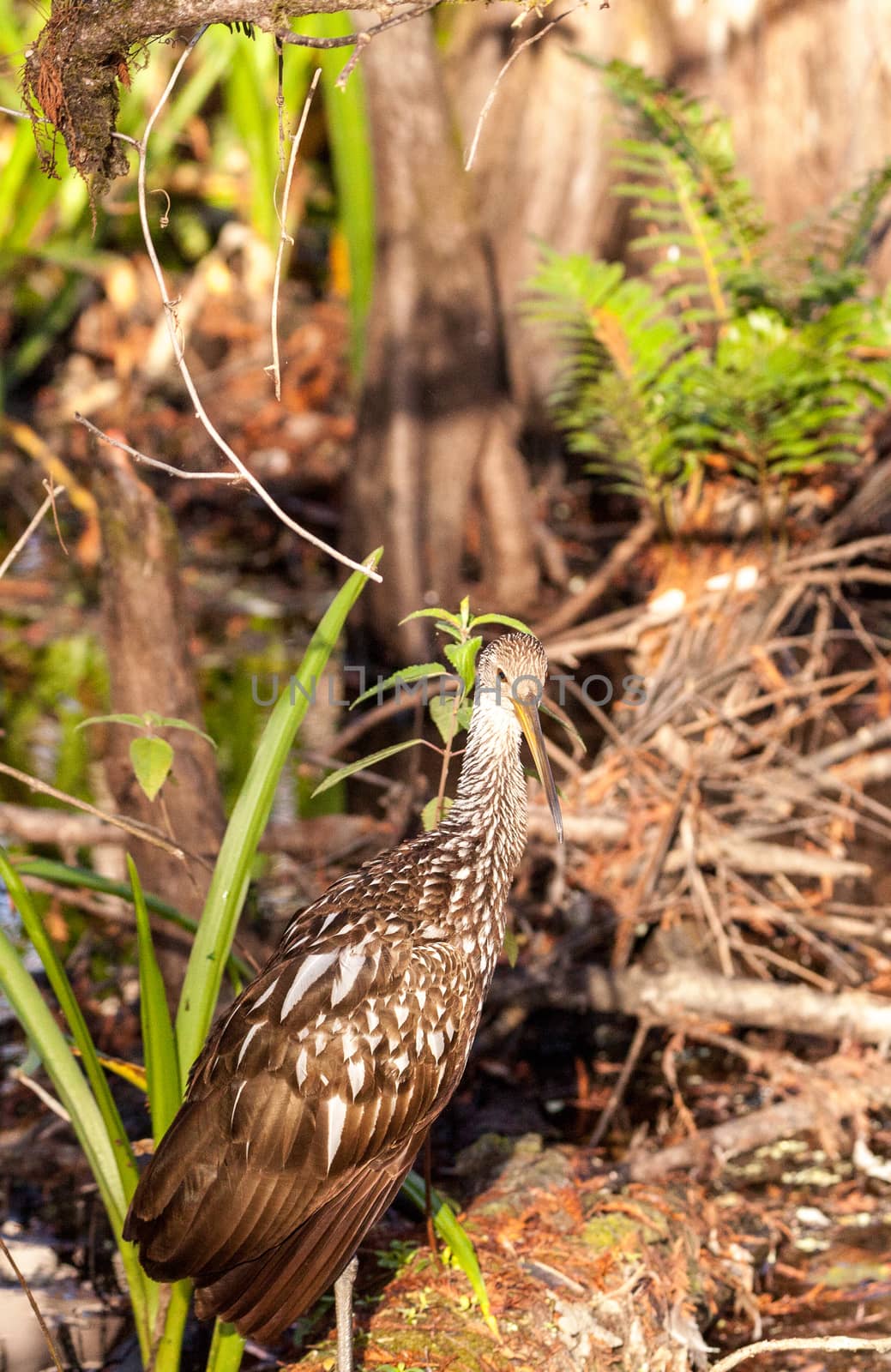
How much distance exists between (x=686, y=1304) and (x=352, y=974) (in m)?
1.34

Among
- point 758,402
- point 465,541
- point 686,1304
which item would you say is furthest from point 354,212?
point 686,1304

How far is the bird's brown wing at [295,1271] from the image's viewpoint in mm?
2688

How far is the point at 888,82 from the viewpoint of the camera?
8.03 m

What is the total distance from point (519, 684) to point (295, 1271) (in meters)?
1.19

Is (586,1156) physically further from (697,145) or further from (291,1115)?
(697,145)

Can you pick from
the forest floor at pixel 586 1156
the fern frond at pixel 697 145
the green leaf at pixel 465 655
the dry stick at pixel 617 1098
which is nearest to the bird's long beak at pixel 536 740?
the green leaf at pixel 465 655

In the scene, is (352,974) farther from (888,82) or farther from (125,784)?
(888,82)

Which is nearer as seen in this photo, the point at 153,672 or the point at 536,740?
the point at 536,740

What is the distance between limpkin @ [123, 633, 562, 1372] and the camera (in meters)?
2.68

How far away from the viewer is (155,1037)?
286 cm

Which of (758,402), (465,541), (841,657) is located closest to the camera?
(758,402)

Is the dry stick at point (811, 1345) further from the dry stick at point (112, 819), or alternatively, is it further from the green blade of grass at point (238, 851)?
the dry stick at point (112, 819)

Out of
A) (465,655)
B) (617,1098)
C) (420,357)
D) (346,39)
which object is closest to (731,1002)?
(617,1098)

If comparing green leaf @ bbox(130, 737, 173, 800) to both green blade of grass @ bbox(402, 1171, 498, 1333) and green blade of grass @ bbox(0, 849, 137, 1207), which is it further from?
green blade of grass @ bbox(402, 1171, 498, 1333)
